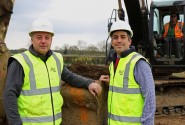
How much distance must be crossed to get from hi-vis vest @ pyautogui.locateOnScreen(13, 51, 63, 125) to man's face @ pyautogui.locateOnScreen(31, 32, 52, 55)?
3.3 inches

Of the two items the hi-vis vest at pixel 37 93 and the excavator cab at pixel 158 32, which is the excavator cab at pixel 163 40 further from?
the hi-vis vest at pixel 37 93

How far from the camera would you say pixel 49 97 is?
3311mm

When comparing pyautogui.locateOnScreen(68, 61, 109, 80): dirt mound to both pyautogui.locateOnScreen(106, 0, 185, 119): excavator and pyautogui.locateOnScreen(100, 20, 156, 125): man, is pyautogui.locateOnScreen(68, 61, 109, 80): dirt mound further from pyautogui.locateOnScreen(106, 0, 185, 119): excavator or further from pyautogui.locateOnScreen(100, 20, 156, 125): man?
pyautogui.locateOnScreen(106, 0, 185, 119): excavator

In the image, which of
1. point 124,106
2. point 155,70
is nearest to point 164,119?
point 155,70

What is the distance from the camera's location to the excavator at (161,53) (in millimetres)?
9773

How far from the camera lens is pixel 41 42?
11.0ft

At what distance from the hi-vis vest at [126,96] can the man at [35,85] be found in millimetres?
543

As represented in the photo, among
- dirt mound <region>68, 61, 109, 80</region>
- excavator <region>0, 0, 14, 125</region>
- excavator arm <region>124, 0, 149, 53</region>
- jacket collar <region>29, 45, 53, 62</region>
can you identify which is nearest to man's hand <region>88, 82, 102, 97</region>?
jacket collar <region>29, 45, 53, 62</region>

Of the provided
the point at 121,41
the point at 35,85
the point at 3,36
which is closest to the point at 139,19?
the point at 121,41

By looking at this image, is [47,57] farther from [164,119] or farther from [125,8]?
[125,8]

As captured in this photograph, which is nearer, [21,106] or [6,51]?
[21,106]

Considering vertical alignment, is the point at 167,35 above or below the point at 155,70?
above

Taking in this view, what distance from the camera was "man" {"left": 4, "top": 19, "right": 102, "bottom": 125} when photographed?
3.17 metres

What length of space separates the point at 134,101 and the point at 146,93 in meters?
0.15
